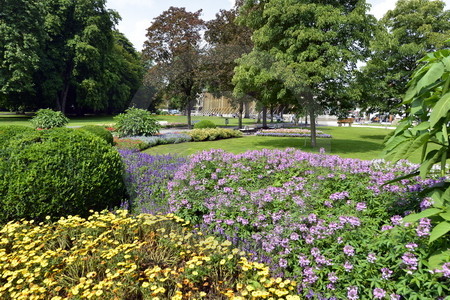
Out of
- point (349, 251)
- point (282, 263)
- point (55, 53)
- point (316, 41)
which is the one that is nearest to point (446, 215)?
point (349, 251)

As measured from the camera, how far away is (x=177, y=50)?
2786 cm

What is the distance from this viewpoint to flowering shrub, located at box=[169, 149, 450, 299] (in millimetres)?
2320

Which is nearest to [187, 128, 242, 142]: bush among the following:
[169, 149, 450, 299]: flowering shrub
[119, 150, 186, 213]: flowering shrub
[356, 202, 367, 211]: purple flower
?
[119, 150, 186, 213]: flowering shrub

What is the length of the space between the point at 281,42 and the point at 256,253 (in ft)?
41.2

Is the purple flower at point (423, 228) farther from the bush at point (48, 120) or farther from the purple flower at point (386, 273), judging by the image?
the bush at point (48, 120)

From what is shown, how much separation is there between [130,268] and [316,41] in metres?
13.6

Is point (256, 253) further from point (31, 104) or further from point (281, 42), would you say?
point (31, 104)

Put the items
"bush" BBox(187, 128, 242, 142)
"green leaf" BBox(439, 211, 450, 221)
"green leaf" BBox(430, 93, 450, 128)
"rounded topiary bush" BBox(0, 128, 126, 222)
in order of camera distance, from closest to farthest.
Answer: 1. "green leaf" BBox(430, 93, 450, 128)
2. "green leaf" BBox(439, 211, 450, 221)
3. "rounded topiary bush" BBox(0, 128, 126, 222)
4. "bush" BBox(187, 128, 242, 142)

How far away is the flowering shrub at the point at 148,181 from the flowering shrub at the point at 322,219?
2.11 feet

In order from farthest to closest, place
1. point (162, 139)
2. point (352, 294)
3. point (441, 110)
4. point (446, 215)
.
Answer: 1. point (162, 139)
2. point (352, 294)
3. point (446, 215)
4. point (441, 110)

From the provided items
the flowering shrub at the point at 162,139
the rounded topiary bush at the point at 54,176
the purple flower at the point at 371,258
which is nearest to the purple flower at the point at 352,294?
the purple flower at the point at 371,258

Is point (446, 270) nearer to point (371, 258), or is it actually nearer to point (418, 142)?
point (371, 258)

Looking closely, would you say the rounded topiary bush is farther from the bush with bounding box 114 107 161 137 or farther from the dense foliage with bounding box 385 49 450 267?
the bush with bounding box 114 107 161 137

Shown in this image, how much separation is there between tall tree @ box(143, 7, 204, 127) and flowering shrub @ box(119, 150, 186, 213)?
21247 millimetres
